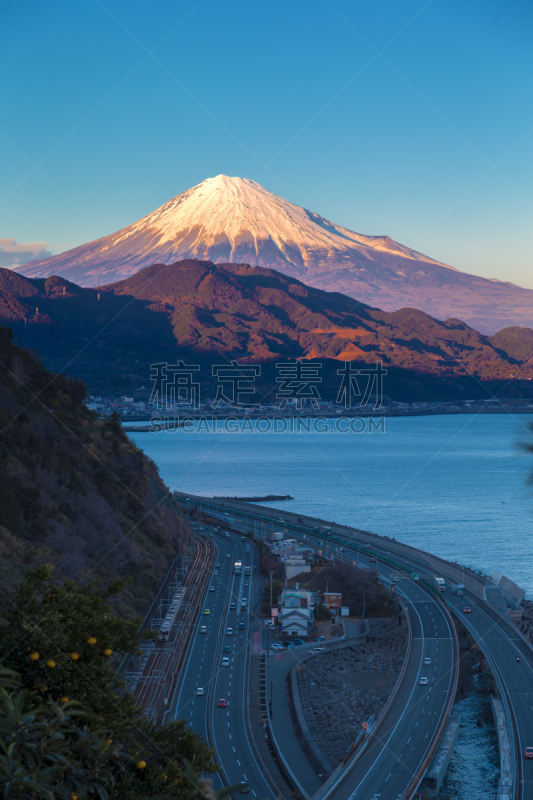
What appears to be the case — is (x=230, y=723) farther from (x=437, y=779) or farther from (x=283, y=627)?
(x=283, y=627)

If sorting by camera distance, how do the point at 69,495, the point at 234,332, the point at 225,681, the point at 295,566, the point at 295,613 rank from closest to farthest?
the point at 225,681
the point at 69,495
the point at 295,613
the point at 295,566
the point at 234,332

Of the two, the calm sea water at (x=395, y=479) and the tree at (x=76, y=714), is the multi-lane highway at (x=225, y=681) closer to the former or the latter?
the tree at (x=76, y=714)

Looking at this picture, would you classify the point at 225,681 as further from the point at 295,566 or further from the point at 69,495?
the point at 295,566

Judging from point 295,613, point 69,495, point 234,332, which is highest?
point 234,332

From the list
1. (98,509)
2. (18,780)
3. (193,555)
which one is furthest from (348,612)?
(18,780)

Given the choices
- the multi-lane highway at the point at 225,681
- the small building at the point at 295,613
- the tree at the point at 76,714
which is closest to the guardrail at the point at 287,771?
the multi-lane highway at the point at 225,681

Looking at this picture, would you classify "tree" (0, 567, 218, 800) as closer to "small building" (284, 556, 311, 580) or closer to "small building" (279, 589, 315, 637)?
"small building" (279, 589, 315, 637)

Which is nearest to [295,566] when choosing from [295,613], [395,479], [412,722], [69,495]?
[295,613]

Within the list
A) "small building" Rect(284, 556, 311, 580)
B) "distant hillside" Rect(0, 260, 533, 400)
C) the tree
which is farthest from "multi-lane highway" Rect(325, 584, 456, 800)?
"distant hillside" Rect(0, 260, 533, 400)
